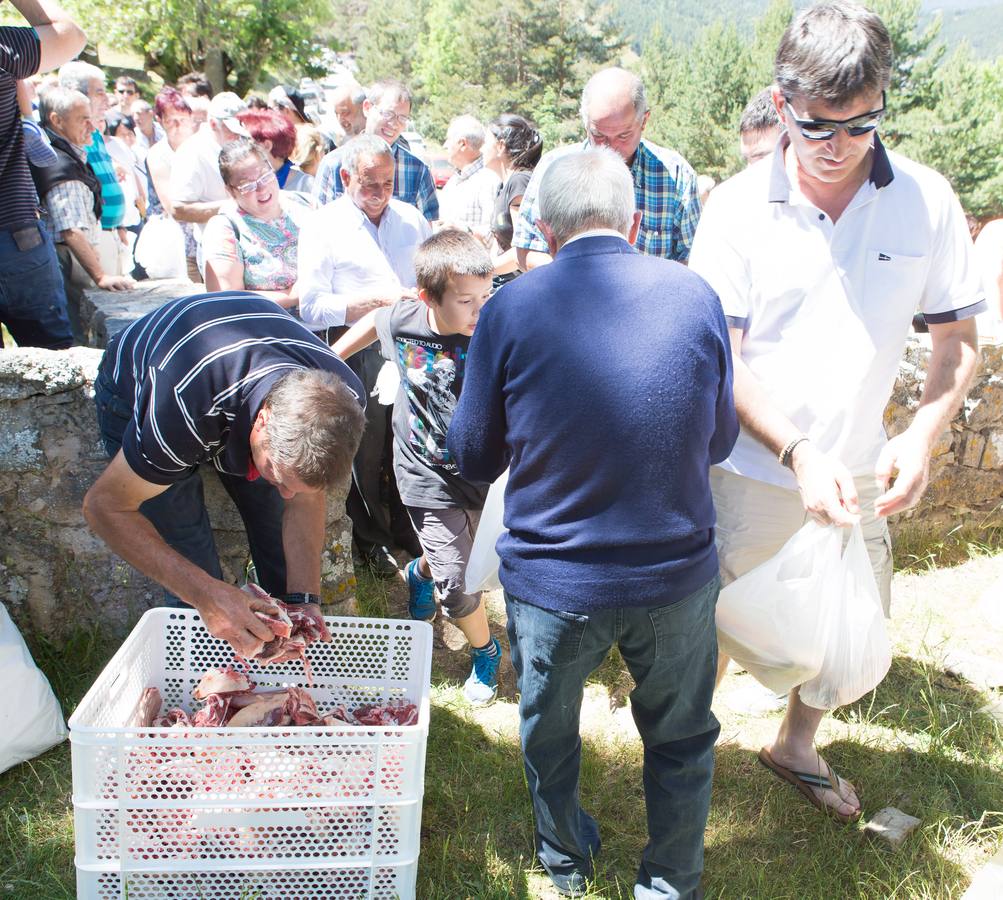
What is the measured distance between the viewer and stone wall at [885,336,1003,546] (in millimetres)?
3846

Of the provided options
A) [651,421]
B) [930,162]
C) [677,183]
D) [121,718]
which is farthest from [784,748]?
[930,162]

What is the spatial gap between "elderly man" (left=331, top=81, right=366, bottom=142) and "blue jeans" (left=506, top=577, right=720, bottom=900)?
18.2 ft

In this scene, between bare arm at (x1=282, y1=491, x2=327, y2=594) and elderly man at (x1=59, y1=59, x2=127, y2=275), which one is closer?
bare arm at (x1=282, y1=491, x2=327, y2=594)

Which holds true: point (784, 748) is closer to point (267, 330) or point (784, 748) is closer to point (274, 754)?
point (274, 754)

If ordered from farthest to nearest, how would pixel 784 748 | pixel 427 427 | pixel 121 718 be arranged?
pixel 427 427 → pixel 784 748 → pixel 121 718

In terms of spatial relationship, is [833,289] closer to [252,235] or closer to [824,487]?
[824,487]

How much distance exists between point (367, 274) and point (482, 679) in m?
1.63

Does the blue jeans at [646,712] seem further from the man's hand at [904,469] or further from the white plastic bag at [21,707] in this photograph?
the white plastic bag at [21,707]

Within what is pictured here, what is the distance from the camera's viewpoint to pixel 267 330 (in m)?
2.06

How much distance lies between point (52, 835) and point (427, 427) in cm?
150

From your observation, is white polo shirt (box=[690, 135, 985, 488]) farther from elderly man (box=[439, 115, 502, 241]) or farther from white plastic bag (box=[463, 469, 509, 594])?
elderly man (box=[439, 115, 502, 241])

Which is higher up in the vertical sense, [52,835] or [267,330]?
[267,330]

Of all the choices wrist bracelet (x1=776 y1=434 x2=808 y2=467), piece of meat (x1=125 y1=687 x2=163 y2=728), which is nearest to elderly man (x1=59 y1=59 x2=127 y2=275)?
piece of meat (x1=125 y1=687 x2=163 y2=728)

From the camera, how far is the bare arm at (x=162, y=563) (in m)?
1.95
